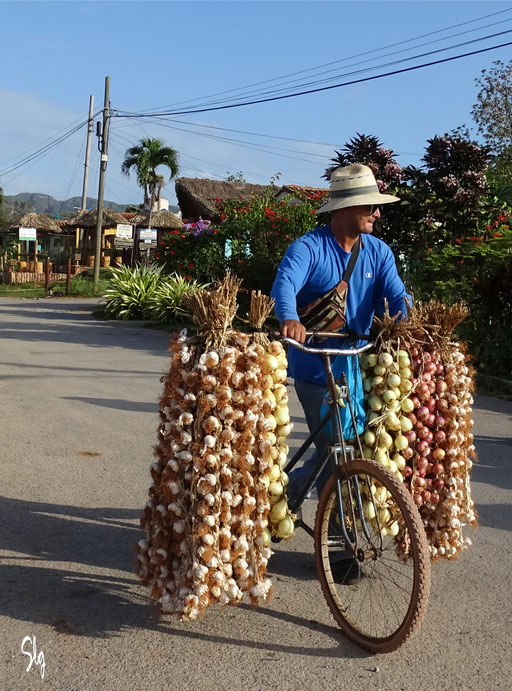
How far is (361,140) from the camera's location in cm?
1346

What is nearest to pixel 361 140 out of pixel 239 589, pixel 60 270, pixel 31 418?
pixel 31 418

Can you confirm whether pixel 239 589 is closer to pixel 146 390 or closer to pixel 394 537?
pixel 394 537

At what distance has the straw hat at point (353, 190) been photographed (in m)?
4.23

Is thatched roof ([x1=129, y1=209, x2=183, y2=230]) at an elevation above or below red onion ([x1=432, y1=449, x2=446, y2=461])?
above

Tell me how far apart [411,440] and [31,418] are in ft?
16.6

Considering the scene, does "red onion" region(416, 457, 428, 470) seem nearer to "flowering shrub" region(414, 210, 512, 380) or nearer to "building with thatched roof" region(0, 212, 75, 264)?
"flowering shrub" region(414, 210, 512, 380)

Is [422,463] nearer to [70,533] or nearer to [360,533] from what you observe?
[360,533]

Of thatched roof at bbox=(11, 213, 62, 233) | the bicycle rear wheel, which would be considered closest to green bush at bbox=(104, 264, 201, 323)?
the bicycle rear wheel

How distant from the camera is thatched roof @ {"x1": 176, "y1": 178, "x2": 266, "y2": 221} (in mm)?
37031

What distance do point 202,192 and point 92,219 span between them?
13598 mm

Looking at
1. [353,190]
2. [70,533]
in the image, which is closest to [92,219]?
[70,533]

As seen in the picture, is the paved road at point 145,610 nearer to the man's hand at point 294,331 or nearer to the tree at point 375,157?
the man's hand at point 294,331

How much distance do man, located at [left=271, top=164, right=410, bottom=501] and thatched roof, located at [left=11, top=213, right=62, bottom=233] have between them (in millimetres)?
47692

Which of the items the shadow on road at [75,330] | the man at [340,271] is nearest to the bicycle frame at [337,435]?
the man at [340,271]
